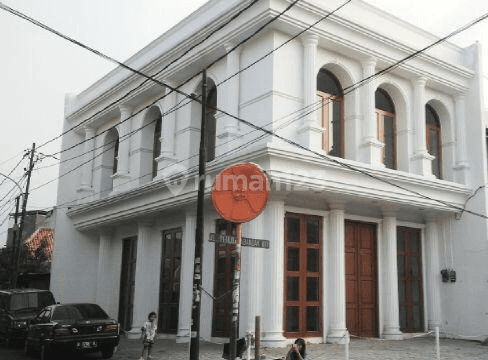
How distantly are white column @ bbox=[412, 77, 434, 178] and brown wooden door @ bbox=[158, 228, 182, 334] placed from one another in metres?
8.07

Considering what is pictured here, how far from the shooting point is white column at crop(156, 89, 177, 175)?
18250mm

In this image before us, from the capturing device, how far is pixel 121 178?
21.0 m

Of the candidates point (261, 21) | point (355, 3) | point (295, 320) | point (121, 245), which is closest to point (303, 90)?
point (261, 21)

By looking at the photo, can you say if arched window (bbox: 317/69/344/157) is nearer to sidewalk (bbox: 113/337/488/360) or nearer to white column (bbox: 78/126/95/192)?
sidewalk (bbox: 113/337/488/360)

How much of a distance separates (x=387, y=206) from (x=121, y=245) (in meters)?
10.7

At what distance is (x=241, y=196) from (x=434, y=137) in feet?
43.0

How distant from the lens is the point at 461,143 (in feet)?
62.7

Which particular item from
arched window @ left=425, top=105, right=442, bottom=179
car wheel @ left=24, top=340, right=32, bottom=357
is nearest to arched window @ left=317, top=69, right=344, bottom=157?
arched window @ left=425, top=105, right=442, bottom=179

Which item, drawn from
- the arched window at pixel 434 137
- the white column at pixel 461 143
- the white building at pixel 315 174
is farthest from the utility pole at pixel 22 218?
the white column at pixel 461 143

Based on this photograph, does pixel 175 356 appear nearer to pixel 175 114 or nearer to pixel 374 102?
pixel 175 114

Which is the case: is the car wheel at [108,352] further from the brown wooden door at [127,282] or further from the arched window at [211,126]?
the brown wooden door at [127,282]

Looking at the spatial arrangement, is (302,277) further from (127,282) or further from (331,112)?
(127,282)

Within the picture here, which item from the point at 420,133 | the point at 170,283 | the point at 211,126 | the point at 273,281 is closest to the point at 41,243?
the point at 170,283

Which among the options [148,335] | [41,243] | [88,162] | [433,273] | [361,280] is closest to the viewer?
[148,335]
